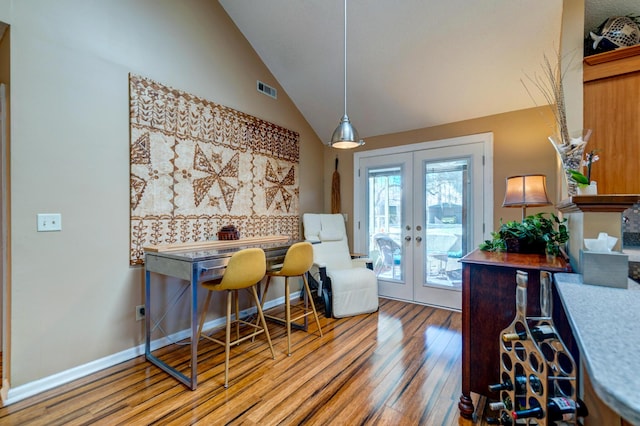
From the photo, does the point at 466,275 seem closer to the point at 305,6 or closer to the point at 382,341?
the point at 382,341

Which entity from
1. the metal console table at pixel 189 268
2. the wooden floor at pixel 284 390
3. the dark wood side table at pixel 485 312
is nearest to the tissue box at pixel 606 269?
the dark wood side table at pixel 485 312

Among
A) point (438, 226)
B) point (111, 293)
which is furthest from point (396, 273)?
point (111, 293)

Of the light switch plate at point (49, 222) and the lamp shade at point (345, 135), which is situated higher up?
the lamp shade at point (345, 135)

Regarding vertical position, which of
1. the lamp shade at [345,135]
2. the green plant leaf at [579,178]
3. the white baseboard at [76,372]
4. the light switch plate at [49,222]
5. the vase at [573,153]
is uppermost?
the lamp shade at [345,135]

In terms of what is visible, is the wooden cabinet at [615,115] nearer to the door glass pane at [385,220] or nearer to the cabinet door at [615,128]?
the cabinet door at [615,128]

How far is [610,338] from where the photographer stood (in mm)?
647

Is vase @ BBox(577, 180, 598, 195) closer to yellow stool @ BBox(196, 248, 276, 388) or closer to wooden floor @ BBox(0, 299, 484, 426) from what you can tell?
wooden floor @ BBox(0, 299, 484, 426)

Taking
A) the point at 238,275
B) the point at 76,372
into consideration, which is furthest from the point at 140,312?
the point at 238,275

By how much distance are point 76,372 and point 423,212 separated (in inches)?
147

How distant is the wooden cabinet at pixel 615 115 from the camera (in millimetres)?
1864

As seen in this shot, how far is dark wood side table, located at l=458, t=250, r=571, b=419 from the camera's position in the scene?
160 centimetres

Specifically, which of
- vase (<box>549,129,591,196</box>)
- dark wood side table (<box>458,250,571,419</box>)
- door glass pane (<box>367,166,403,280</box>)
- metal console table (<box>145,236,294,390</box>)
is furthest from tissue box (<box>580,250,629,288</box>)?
door glass pane (<box>367,166,403,280</box>)

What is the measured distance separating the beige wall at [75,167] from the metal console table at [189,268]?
0.18 m

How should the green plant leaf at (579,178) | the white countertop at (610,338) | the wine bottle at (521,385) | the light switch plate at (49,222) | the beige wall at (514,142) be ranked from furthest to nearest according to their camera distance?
the beige wall at (514,142) < the light switch plate at (49,222) < the green plant leaf at (579,178) < the wine bottle at (521,385) < the white countertop at (610,338)
